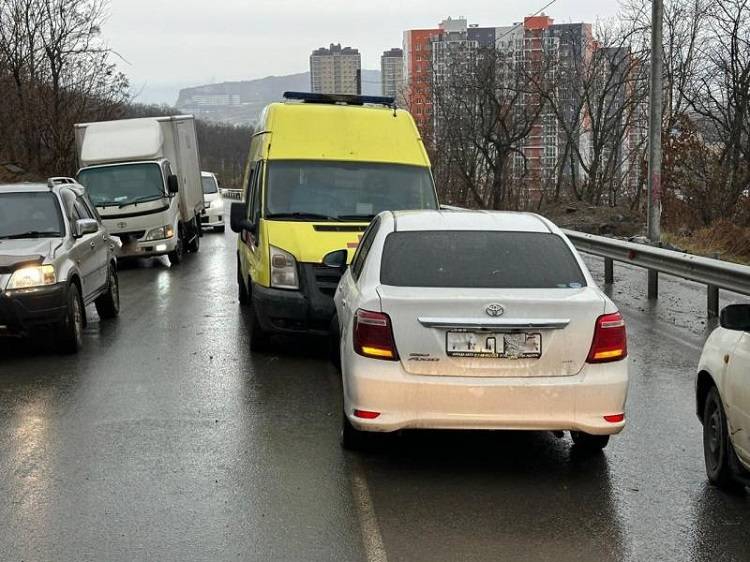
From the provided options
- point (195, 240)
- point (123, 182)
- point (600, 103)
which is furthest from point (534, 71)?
point (123, 182)

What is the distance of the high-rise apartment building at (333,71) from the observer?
6900 centimetres

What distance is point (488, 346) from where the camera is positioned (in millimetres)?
5105

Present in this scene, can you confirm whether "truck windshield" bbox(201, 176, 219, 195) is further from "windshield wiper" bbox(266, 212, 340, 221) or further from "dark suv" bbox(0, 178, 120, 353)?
"windshield wiper" bbox(266, 212, 340, 221)

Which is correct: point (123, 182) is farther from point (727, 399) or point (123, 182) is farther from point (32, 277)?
point (727, 399)

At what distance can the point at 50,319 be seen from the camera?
9047 mm

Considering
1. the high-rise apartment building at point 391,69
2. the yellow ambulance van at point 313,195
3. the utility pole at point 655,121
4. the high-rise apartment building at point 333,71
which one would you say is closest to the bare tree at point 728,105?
the utility pole at point 655,121

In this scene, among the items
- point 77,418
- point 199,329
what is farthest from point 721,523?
point 199,329

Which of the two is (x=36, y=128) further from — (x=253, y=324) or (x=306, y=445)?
(x=306, y=445)

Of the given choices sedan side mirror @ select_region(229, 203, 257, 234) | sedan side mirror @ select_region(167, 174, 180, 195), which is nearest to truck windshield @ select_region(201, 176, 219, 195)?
sedan side mirror @ select_region(167, 174, 180, 195)

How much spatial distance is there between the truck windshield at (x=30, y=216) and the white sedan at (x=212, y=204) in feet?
64.6

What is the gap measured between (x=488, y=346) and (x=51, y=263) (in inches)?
223

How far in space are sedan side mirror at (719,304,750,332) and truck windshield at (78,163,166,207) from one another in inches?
619

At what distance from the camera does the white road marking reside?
13.9ft

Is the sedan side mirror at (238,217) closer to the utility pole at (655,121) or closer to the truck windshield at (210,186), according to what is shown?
the utility pole at (655,121)
